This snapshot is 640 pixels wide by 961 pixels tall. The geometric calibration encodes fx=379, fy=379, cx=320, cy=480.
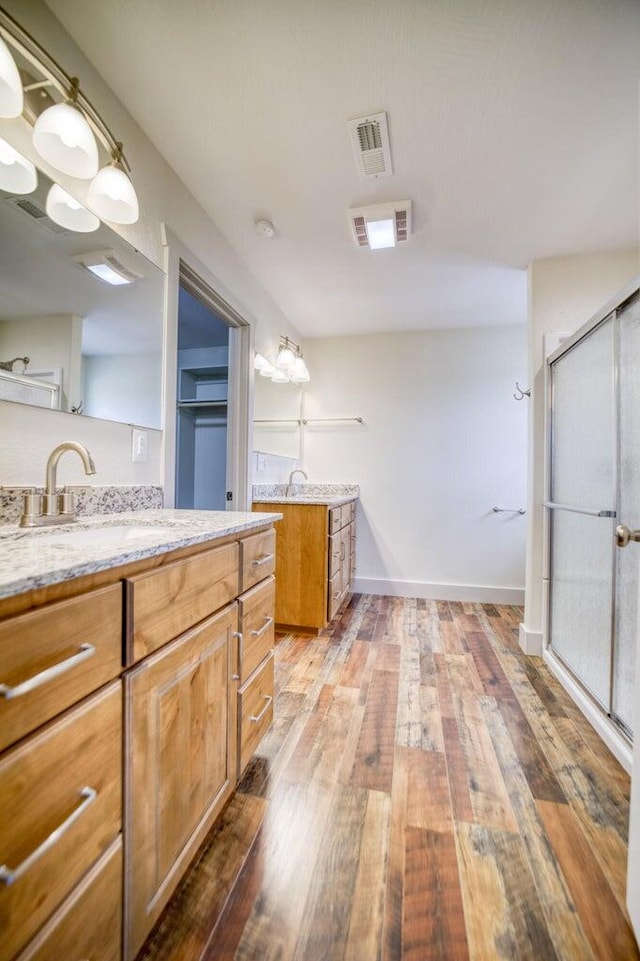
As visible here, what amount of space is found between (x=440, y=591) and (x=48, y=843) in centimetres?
312

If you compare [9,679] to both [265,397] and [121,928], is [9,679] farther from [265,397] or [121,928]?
[265,397]

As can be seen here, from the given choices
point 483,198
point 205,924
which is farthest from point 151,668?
point 483,198

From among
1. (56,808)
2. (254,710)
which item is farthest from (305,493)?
(56,808)

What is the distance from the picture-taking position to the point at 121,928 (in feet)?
2.17

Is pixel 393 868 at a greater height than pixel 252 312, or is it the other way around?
pixel 252 312

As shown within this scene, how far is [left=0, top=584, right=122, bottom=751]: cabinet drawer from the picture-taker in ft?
1.53

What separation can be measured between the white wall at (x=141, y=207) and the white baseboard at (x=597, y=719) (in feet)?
6.43

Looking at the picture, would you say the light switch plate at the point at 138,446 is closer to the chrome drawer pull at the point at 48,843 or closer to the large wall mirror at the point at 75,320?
the large wall mirror at the point at 75,320

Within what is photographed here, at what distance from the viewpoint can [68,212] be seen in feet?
3.63

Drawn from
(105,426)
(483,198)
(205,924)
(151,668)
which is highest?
(483,198)

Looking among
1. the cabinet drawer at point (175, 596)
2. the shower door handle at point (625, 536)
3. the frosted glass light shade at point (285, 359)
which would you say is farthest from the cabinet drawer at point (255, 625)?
the frosted glass light shade at point (285, 359)

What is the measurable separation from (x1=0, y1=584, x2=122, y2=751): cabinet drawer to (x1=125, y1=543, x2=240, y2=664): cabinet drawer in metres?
0.03

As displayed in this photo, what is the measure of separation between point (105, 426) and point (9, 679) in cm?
99

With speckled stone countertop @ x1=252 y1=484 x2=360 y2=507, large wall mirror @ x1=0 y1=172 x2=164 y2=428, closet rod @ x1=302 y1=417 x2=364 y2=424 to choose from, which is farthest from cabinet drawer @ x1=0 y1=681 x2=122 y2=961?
closet rod @ x1=302 y1=417 x2=364 y2=424
